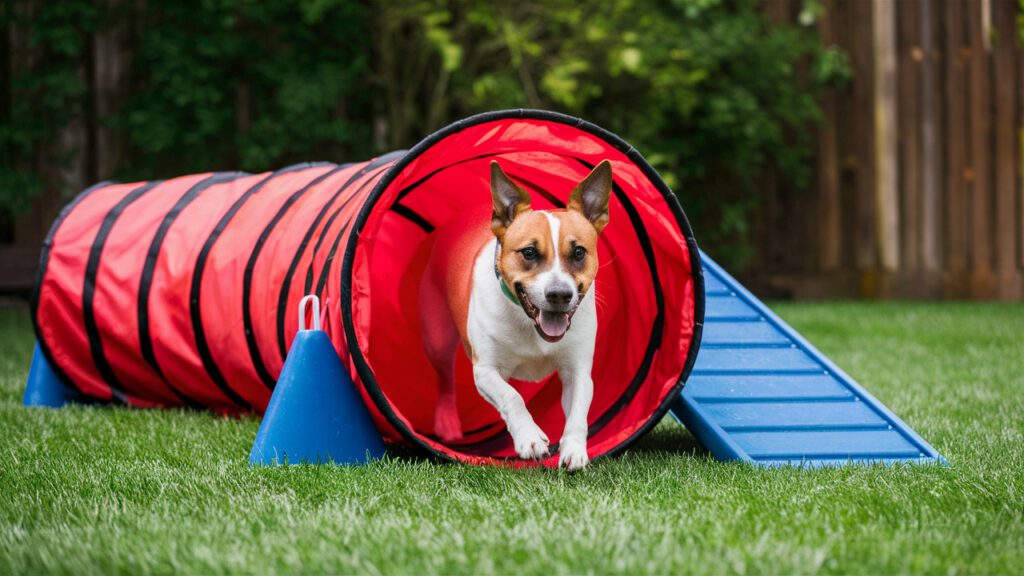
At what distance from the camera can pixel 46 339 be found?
5.25m

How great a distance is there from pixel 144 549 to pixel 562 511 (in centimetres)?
105

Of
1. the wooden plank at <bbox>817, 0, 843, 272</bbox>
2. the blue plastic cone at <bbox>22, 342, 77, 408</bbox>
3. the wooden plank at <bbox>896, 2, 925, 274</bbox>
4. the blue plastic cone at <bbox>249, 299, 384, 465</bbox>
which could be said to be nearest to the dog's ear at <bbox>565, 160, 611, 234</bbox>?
the blue plastic cone at <bbox>249, 299, 384, 465</bbox>

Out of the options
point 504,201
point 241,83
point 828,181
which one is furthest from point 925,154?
point 504,201

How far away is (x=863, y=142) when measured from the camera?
416 inches

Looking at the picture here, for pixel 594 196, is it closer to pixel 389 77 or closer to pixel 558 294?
pixel 558 294

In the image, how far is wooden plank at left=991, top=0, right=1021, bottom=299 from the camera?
1031 centimetres

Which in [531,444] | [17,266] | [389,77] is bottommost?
[531,444]

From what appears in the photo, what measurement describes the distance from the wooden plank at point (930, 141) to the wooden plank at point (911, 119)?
4 centimetres

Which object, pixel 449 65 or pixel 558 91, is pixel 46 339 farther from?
pixel 558 91

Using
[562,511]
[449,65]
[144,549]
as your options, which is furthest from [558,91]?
[144,549]

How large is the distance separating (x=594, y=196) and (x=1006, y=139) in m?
8.03

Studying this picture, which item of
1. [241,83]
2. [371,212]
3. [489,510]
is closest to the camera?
[489,510]

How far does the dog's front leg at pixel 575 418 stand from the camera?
3.40 metres

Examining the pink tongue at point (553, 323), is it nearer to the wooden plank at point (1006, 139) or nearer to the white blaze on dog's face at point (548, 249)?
the white blaze on dog's face at point (548, 249)
